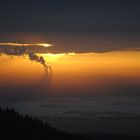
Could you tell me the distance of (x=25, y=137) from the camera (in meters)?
183

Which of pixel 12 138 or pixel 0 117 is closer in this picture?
pixel 12 138

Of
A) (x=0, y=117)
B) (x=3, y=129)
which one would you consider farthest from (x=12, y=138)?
(x=0, y=117)

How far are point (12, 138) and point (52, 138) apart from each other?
25.5 meters

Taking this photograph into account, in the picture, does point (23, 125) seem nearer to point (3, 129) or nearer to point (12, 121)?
point (12, 121)

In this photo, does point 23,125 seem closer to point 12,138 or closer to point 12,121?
point 12,121

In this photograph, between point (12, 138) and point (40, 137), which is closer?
point (12, 138)

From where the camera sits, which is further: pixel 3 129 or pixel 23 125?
pixel 23 125

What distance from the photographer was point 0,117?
7702 inches

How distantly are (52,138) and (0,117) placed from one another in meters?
18.3

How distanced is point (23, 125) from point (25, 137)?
16732mm

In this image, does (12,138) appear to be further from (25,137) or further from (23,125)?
(23,125)

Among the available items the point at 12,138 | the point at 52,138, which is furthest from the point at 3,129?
the point at 52,138

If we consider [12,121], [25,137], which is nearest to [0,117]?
[12,121]

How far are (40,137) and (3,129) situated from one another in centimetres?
1503
